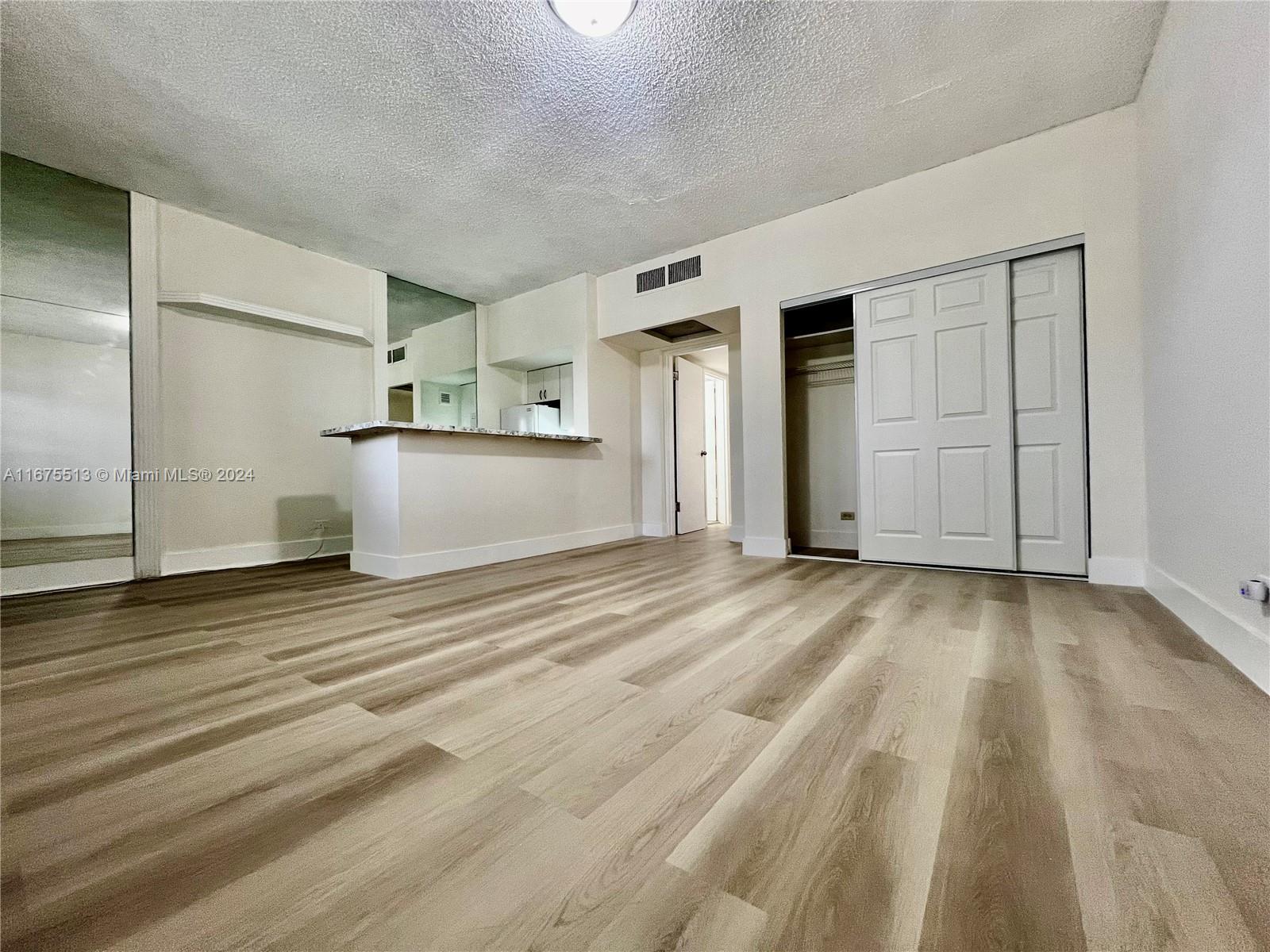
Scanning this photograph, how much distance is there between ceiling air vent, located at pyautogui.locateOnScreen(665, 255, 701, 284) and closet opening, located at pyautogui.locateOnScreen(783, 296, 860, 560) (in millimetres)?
880

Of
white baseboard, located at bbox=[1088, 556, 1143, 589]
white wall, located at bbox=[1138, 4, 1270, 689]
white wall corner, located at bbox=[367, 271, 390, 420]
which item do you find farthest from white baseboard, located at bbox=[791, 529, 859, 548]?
white wall corner, located at bbox=[367, 271, 390, 420]

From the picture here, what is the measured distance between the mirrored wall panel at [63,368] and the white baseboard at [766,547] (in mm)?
4381

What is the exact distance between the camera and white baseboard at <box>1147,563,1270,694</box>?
4.35 feet

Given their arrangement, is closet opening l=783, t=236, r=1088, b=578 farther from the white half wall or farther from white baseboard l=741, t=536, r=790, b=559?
the white half wall

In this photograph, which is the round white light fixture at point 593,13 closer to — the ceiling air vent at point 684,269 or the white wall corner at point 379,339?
the ceiling air vent at point 684,269

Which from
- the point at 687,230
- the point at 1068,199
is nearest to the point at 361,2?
the point at 687,230

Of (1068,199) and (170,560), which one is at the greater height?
(1068,199)

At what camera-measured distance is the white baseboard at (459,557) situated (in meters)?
3.27

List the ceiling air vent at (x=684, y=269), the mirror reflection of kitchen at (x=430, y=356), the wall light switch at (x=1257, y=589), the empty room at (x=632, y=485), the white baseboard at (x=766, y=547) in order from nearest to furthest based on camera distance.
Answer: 1. the empty room at (x=632, y=485)
2. the wall light switch at (x=1257, y=589)
3. the white baseboard at (x=766, y=547)
4. the ceiling air vent at (x=684, y=269)
5. the mirror reflection of kitchen at (x=430, y=356)

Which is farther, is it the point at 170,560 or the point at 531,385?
A: the point at 531,385

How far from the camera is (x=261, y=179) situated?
10.5 feet

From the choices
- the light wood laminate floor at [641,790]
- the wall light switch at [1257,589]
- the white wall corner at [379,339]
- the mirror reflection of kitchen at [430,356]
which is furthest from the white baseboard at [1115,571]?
the white wall corner at [379,339]

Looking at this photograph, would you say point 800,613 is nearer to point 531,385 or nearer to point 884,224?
point 884,224

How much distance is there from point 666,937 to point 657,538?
15.0 feet
